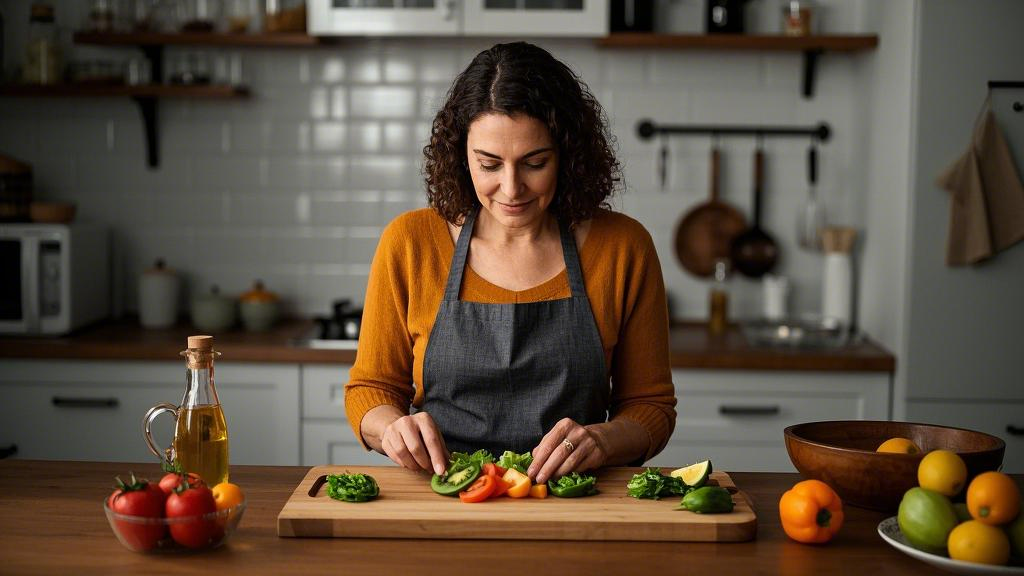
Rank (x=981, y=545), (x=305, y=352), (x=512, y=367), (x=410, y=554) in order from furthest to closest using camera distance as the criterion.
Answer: (x=305, y=352), (x=512, y=367), (x=410, y=554), (x=981, y=545)

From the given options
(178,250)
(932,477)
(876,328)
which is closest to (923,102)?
(876,328)

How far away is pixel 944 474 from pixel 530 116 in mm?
913

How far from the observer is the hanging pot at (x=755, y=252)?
12.5ft

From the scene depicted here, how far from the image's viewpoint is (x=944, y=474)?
1.49 meters

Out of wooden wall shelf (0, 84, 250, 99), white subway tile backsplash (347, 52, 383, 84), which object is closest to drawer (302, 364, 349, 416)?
wooden wall shelf (0, 84, 250, 99)

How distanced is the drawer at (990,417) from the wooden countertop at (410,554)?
1.62 metres

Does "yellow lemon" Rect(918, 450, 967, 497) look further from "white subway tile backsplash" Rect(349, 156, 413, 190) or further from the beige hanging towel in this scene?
"white subway tile backsplash" Rect(349, 156, 413, 190)

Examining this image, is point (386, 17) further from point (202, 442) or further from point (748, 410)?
point (202, 442)

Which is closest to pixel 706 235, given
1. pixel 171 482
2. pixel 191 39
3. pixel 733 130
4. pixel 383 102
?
pixel 733 130

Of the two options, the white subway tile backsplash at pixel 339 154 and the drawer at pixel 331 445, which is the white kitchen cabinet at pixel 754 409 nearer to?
the white subway tile backsplash at pixel 339 154

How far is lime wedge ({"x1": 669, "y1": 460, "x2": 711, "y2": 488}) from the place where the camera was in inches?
66.0

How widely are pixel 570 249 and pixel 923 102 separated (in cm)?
151

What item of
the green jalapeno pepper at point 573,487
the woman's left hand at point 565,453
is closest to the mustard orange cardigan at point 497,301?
the woman's left hand at point 565,453

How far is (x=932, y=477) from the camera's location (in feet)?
4.92
